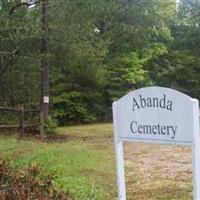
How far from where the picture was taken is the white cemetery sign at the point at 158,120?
4137 millimetres

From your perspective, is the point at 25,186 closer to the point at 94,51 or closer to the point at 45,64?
the point at 45,64

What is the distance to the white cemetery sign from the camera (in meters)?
4.14

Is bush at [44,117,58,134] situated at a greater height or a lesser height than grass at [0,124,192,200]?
greater

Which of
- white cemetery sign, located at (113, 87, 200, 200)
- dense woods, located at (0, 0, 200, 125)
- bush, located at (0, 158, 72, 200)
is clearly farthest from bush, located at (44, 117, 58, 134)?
bush, located at (0, 158, 72, 200)

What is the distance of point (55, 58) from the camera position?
20016mm

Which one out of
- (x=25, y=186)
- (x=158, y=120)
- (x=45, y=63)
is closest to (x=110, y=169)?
(x=158, y=120)

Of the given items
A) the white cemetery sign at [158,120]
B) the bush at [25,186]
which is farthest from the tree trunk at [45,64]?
the bush at [25,186]

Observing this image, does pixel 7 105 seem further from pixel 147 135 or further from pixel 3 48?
pixel 147 135

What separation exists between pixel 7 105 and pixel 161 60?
47.2ft

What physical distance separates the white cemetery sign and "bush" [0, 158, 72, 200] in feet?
3.16

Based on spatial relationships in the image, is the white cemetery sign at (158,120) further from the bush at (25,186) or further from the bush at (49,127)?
the bush at (49,127)

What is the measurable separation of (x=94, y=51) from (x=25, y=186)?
14.9m

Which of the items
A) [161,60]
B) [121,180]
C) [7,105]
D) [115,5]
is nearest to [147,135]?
[121,180]

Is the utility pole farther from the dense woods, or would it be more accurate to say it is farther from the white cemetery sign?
the white cemetery sign
